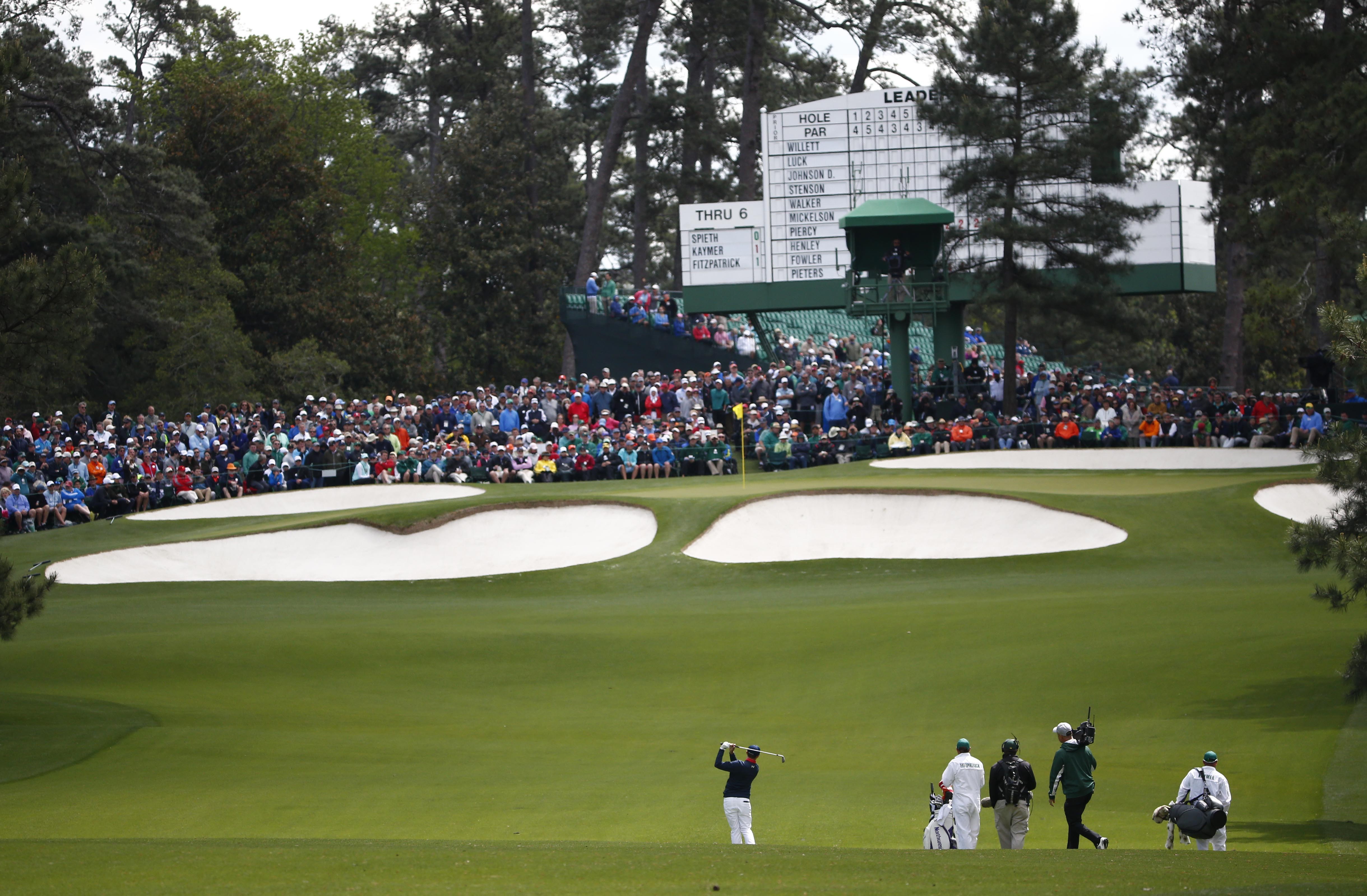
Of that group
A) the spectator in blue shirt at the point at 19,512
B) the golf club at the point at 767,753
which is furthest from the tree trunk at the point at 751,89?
the golf club at the point at 767,753

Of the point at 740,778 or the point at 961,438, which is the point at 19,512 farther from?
the point at 740,778

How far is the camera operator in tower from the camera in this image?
35.8 feet

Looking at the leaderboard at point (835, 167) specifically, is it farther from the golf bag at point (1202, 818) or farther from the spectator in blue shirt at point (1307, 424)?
the golf bag at point (1202, 818)

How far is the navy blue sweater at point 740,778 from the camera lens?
36.8ft

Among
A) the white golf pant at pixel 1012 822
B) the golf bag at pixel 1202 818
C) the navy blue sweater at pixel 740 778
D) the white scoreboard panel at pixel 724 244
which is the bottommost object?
the white golf pant at pixel 1012 822

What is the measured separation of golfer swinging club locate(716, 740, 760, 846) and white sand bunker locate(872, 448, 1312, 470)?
19.5 m

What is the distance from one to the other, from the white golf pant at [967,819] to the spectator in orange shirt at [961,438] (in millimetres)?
22348

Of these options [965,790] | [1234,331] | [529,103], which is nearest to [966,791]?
[965,790]

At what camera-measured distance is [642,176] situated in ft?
179

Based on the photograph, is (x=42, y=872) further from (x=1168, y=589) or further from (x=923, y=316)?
(x=923, y=316)

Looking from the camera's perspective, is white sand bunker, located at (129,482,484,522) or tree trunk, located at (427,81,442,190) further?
tree trunk, located at (427,81,442,190)

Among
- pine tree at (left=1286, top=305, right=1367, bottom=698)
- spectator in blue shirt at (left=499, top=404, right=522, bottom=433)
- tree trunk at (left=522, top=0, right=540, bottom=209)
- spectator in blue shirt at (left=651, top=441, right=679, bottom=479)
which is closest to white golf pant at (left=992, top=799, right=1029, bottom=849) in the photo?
pine tree at (left=1286, top=305, right=1367, bottom=698)

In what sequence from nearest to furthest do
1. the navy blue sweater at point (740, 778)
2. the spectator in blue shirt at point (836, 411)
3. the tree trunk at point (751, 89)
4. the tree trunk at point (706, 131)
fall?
the navy blue sweater at point (740, 778), the spectator in blue shirt at point (836, 411), the tree trunk at point (751, 89), the tree trunk at point (706, 131)

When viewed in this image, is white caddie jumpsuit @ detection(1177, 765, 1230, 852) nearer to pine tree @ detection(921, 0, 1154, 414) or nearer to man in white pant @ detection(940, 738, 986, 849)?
man in white pant @ detection(940, 738, 986, 849)
